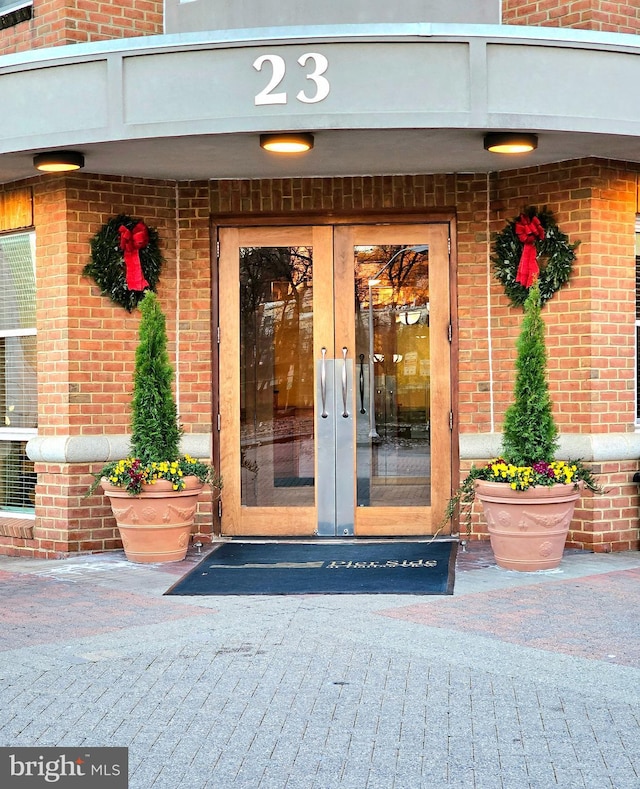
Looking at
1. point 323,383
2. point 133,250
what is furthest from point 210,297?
point 323,383

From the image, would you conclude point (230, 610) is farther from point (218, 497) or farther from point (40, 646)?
point (218, 497)

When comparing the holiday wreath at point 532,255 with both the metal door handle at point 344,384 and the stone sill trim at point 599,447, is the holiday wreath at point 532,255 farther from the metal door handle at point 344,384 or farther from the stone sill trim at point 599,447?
the metal door handle at point 344,384

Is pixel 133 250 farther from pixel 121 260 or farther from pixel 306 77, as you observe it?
pixel 306 77

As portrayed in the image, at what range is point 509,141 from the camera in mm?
8117

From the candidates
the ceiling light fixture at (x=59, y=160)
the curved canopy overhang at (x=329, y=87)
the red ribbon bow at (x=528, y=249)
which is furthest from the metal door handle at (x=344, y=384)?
the ceiling light fixture at (x=59, y=160)

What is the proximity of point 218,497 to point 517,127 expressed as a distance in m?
4.20

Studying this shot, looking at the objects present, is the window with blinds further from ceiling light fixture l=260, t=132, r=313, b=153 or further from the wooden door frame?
ceiling light fixture l=260, t=132, r=313, b=153

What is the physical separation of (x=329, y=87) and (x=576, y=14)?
246cm

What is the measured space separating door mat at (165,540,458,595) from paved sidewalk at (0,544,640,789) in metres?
0.24

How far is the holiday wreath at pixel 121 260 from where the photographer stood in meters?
9.45

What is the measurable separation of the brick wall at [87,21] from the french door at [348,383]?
6.57ft

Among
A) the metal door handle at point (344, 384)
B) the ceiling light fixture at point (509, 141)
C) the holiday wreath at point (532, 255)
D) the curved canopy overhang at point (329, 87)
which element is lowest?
the metal door handle at point (344, 384)

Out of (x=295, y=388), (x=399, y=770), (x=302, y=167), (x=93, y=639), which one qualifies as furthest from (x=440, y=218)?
(x=399, y=770)

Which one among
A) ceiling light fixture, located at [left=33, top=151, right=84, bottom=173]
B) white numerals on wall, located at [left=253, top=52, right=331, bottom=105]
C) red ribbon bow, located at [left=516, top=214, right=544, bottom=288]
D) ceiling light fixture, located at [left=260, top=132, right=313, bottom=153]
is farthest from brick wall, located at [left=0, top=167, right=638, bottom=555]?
white numerals on wall, located at [left=253, top=52, right=331, bottom=105]
